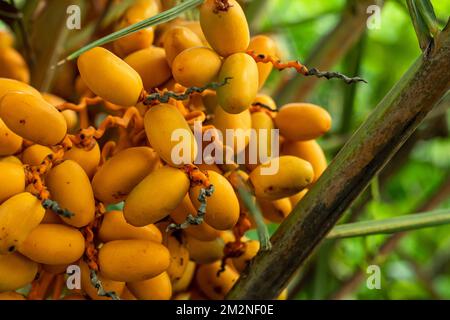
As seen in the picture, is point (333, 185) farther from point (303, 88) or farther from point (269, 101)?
point (303, 88)

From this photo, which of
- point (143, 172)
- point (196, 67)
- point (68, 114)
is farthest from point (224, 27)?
point (68, 114)

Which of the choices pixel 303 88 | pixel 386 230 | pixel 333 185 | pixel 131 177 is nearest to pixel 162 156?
pixel 131 177

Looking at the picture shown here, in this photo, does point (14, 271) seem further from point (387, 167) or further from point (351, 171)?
point (387, 167)

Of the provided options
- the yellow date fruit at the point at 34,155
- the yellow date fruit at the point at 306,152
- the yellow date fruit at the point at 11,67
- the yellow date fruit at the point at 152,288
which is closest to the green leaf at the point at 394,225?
the yellow date fruit at the point at 306,152

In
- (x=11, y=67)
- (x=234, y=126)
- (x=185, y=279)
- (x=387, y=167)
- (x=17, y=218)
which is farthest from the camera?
(x=387, y=167)

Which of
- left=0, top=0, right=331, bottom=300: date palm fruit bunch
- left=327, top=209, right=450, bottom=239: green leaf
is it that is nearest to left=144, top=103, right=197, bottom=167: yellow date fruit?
left=0, top=0, right=331, bottom=300: date palm fruit bunch

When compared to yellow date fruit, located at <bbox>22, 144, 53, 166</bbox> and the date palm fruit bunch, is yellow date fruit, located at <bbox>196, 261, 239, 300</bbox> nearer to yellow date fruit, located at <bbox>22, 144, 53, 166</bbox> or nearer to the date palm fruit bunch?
the date palm fruit bunch

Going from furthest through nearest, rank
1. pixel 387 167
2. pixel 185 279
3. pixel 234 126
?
pixel 387 167
pixel 185 279
pixel 234 126

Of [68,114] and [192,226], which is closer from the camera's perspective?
[192,226]
